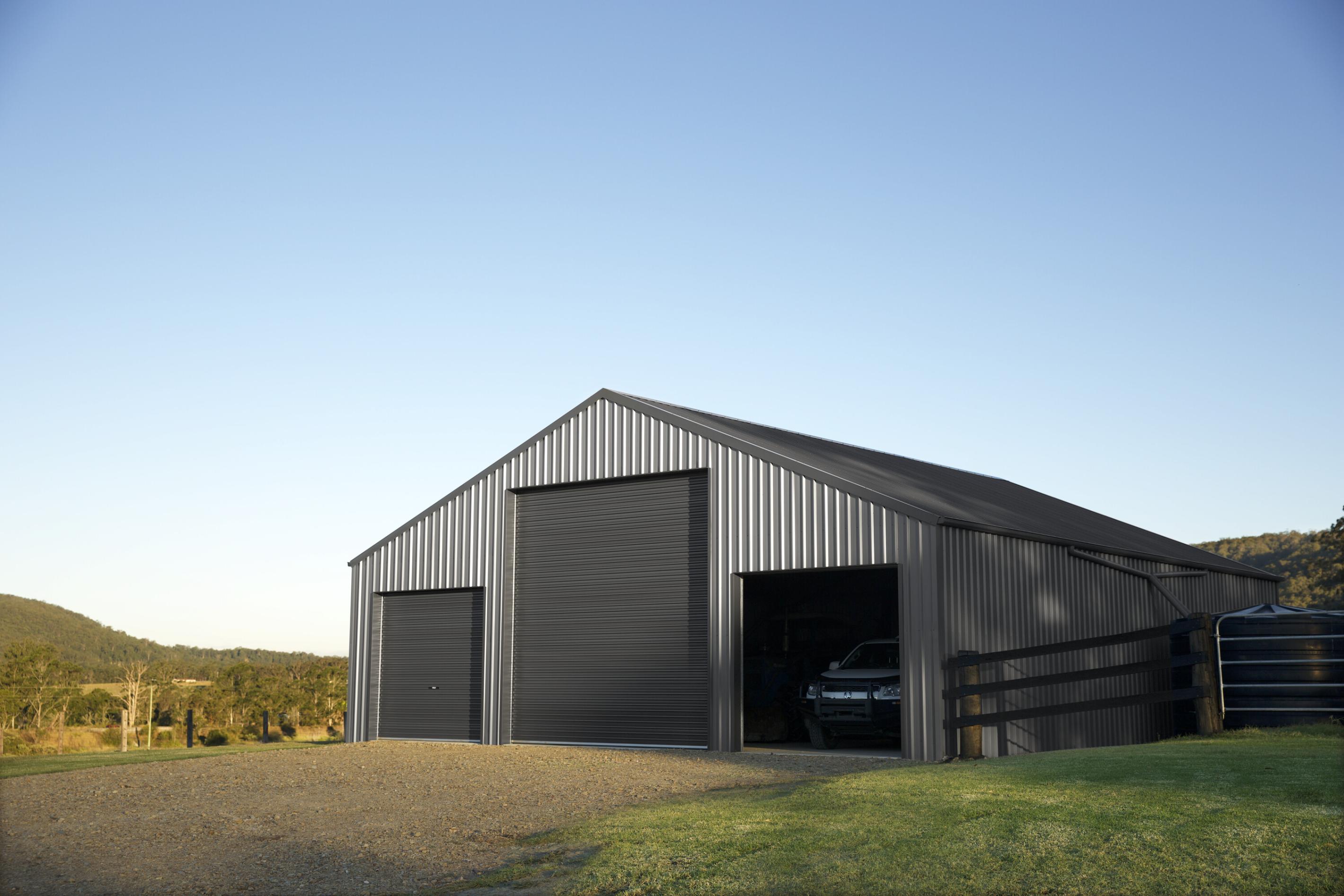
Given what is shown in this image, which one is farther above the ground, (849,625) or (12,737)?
(849,625)

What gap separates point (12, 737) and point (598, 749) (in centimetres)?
4737

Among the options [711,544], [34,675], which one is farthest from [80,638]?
[711,544]

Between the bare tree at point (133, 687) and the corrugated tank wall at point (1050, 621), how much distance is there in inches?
2120

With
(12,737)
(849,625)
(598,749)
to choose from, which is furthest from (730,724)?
(12,737)

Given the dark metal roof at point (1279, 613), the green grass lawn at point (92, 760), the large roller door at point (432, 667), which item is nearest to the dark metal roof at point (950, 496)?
the dark metal roof at point (1279, 613)

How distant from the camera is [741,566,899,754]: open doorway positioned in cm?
2116

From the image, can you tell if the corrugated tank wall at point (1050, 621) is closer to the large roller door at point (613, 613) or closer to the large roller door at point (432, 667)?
the large roller door at point (613, 613)

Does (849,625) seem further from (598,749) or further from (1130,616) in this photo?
(598,749)

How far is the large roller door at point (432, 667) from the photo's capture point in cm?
2162

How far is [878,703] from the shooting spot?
Result: 17.1 m

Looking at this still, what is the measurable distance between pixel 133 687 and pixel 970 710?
2329 inches

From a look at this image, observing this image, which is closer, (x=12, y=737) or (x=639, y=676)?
(x=639, y=676)

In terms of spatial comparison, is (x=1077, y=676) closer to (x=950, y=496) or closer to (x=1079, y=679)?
(x=1079, y=679)

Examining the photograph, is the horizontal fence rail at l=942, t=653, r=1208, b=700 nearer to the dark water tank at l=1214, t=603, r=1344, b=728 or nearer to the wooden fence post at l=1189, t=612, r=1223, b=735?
the wooden fence post at l=1189, t=612, r=1223, b=735
